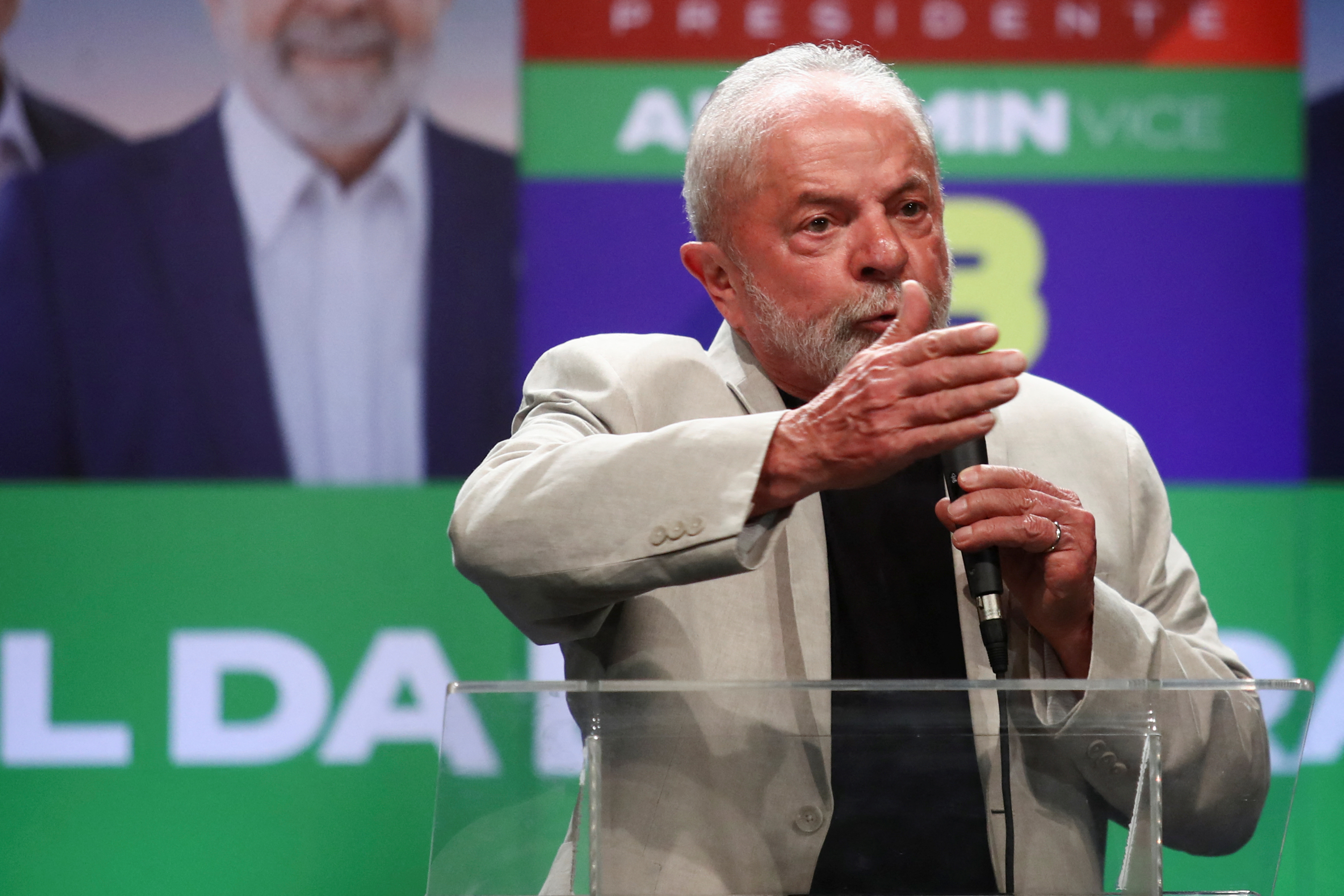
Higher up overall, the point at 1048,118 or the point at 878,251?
the point at 1048,118

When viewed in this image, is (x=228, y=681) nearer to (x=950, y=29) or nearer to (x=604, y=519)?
(x=604, y=519)

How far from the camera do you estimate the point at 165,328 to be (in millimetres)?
2963

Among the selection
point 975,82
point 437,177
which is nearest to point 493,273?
point 437,177

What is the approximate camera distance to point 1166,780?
114 centimetres

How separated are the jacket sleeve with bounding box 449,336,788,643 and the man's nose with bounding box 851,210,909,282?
0.39 meters

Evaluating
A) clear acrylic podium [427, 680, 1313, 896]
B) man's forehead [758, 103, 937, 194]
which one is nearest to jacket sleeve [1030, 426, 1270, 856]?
clear acrylic podium [427, 680, 1313, 896]

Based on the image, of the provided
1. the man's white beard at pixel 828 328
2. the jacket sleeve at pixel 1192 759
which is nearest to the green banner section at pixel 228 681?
the man's white beard at pixel 828 328

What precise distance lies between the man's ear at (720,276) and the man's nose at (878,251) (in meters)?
0.18

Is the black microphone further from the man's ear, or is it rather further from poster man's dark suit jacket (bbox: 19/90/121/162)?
poster man's dark suit jacket (bbox: 19/90/121/162)

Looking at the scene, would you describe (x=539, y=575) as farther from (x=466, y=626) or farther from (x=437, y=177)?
(x=437, y=177)

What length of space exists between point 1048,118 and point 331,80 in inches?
63.8

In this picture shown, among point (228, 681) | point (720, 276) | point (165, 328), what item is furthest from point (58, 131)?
point (720, 276)

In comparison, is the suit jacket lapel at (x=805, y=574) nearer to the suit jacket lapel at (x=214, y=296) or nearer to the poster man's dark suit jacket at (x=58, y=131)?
the suit jacket lapel at (x=214, y=296)

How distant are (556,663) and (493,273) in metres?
0.87
